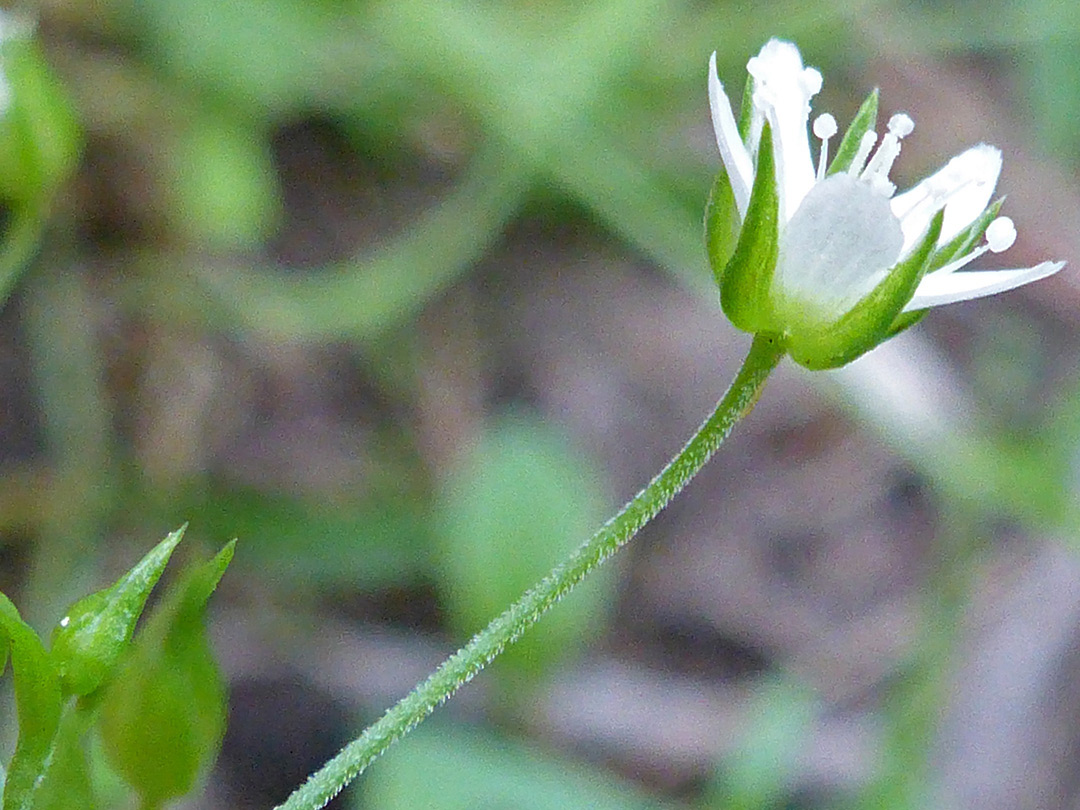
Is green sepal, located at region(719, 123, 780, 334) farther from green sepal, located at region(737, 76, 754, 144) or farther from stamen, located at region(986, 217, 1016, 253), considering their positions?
stamen, located at region(986, 217, 1016, 253)

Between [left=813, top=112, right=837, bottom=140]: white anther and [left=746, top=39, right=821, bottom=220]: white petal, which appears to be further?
[left=813, top=112, right=837, bottom=140]: white anther

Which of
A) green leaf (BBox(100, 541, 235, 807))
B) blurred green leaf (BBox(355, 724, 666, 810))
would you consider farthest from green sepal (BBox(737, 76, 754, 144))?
blurred green leaf (BBox(355, 724, 666, 810))

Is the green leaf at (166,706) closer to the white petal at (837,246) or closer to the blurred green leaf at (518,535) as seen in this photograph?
the white petal at (837,246)

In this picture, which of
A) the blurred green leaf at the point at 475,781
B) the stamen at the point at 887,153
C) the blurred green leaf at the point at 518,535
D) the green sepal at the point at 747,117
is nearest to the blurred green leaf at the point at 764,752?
the blurred green leaf at the point at 475,781

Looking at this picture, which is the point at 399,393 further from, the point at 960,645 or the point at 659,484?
the point at 659,484

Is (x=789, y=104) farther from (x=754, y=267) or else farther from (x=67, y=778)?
(x=67, y=778)

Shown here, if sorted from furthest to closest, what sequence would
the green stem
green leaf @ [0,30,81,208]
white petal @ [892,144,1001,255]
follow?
green leaf @ [0,30,81,208] < white petal @ [892,144,1001,255] < the green stem
